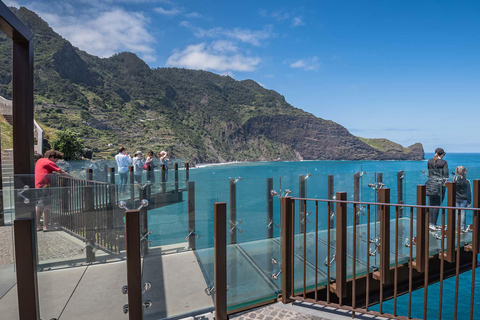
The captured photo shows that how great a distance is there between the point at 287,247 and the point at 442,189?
4.08 metres

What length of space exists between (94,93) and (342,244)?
227 ft

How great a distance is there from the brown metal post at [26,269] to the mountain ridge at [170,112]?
134ft

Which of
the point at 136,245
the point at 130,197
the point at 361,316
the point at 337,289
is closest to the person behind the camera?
the point at 136,245

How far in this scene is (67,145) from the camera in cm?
2416

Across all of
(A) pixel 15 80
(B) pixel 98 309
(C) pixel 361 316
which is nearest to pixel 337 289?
(C) pixel 361 316

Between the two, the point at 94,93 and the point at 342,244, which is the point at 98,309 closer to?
the point at 342,244

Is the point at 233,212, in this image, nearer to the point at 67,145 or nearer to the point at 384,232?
the point at 384,232

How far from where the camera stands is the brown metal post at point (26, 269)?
195 cm

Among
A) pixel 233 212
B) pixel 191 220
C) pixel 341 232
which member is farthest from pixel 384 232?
pixel 191 220

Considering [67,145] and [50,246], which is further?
[67,145]

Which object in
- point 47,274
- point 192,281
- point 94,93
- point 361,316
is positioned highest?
point 94,93

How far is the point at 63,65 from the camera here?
61719 mm

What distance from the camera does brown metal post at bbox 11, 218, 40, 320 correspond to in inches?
76.8

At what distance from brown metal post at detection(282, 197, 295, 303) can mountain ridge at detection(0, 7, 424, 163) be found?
40905mm
